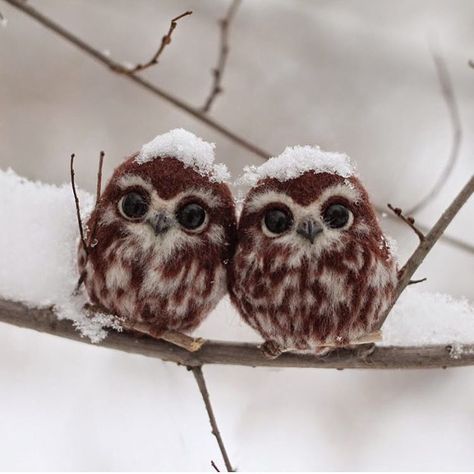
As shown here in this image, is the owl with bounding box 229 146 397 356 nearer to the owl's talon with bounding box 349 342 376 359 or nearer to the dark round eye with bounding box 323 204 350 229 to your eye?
the dark round eye with bounding box 323 204 350 229

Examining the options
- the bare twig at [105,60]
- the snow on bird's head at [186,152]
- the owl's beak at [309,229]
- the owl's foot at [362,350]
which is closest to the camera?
the owl's beak at [309,229]

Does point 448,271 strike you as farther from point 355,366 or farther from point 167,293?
point 167,293

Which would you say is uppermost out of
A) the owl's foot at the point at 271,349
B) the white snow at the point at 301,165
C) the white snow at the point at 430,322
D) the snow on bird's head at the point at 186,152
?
the white snow at the point at 301,165

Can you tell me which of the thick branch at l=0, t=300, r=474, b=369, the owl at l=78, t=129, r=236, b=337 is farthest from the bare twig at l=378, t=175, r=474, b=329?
the owl at l=78, t=129, r=236, b=337

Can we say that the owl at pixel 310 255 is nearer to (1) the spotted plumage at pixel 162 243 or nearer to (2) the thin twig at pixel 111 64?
(1) the spotted plumage at pixel 162 243

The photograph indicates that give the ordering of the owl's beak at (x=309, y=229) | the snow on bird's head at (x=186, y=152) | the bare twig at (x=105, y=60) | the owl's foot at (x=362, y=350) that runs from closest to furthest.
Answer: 1. the owl's beak at (x=309, y=229)
2. the snow on bird's head at (x=186, y=152)
3. the owl's foot at (x=362, y=350)
4. the bare twig at (x=105, y=60)

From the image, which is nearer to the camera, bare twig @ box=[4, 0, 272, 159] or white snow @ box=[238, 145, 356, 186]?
white snow @ box=[238, 145, 356, 186]

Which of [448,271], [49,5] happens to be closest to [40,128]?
[49,5]

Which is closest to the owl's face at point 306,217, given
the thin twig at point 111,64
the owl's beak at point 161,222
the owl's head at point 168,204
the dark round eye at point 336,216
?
the dark round eye at point 336,216
